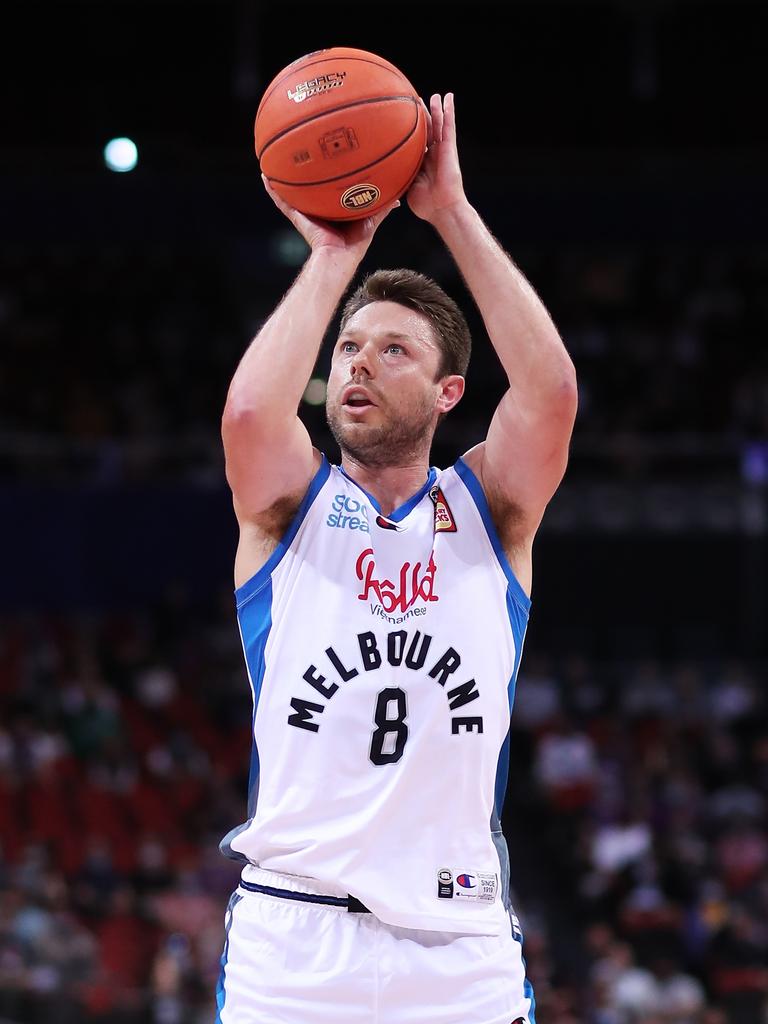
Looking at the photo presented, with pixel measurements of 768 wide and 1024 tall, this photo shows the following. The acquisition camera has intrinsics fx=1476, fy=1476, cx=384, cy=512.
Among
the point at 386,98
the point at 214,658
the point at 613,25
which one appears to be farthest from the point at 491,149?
the point at 386,98

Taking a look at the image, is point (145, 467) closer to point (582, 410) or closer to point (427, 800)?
point (582, 410)

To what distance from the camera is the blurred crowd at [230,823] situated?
10.7m

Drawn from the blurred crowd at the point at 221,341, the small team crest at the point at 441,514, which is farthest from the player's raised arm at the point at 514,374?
the blurred crowd at the point at 221,341

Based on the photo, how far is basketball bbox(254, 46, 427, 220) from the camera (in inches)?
153

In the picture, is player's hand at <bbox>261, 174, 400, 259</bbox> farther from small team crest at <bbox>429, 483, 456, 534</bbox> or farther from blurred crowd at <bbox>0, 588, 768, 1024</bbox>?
blurred crowd at <bbox>0, 588, 768, 1024</bbox>

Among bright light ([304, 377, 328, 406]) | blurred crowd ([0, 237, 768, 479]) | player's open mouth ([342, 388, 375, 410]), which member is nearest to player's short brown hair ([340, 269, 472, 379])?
player's open mouth ([342, 388, 375, 410])

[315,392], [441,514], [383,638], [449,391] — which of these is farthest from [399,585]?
[315,392]

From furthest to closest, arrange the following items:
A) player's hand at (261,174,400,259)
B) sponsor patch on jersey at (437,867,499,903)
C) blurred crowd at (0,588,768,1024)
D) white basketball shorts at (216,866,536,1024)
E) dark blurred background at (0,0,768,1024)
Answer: dark blurred background at (0,0,768,1024)
blurred crowd at (0,588,768,1024)
player's hand at (261,174,400,259)
sponsor patch on jersey at (437,867,499,903)
white basketball shorts at (216,866,536,1024)

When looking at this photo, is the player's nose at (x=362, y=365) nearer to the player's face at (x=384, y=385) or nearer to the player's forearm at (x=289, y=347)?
the player's face at (x=384, y=385)

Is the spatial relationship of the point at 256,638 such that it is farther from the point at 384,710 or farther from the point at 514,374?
the point at 514,374

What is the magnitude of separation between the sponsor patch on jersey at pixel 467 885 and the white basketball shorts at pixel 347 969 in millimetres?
95

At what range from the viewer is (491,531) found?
12.7ft

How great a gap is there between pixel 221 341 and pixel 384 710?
1507 cm

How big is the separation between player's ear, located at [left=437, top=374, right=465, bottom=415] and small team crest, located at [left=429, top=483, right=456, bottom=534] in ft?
0.73
